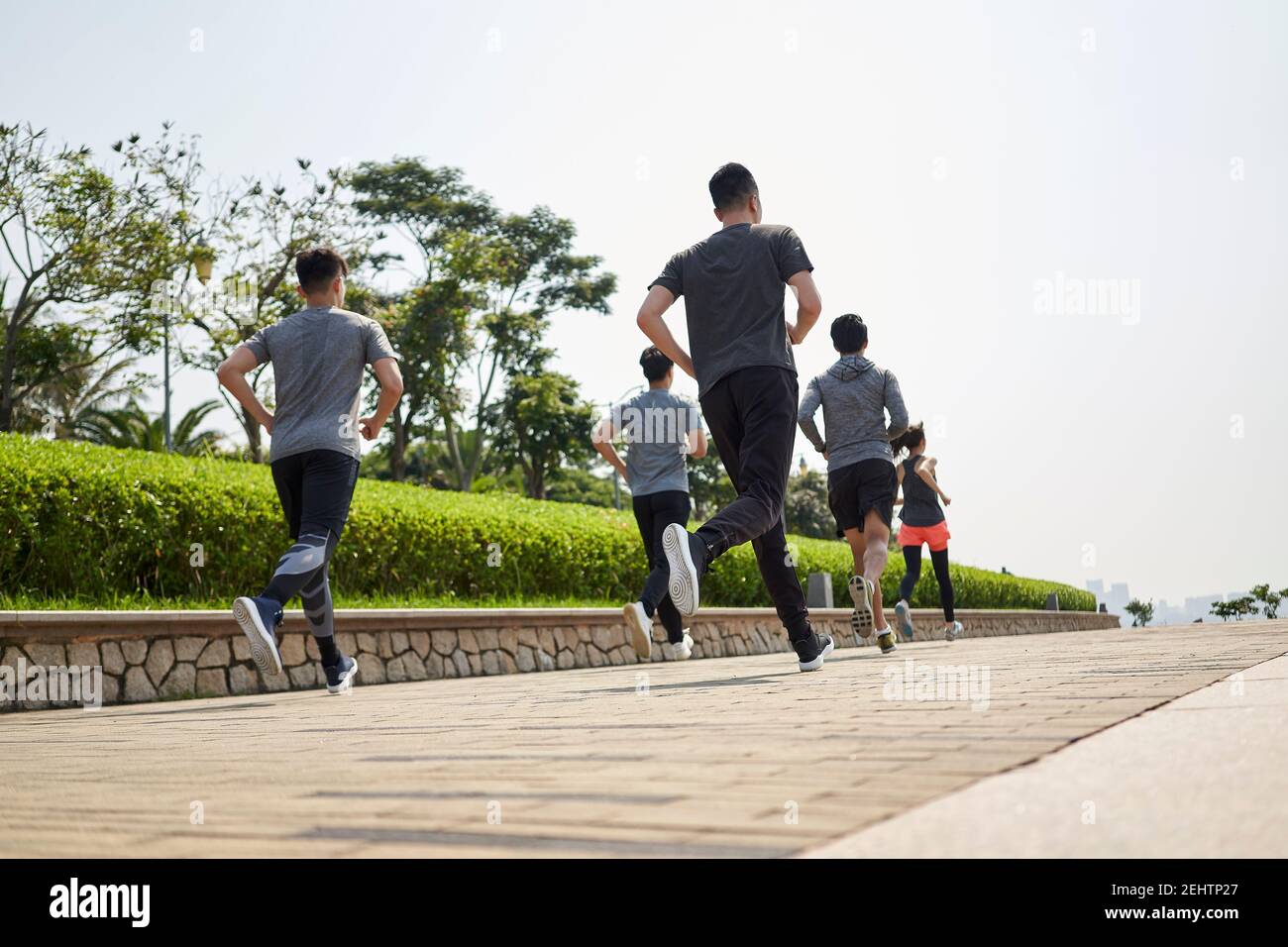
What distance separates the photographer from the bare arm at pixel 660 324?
5727 mm

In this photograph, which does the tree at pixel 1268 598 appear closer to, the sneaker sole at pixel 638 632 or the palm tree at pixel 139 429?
the sneaker sole at pixel 638 632

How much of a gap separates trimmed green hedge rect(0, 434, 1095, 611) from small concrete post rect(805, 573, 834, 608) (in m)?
2.20

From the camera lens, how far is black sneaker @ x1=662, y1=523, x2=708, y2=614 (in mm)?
5094

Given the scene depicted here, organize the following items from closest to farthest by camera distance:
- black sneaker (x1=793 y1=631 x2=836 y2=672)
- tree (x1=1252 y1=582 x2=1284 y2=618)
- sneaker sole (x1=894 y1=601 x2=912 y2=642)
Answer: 1. black sneaker (x1=793 y1=631 x2=836 y2=672)
2. sneaker sole (x1=894 y1=601 x2=912 y2=642)
3. tree (x1=1252 y1=582 x2=1284 y2=618)

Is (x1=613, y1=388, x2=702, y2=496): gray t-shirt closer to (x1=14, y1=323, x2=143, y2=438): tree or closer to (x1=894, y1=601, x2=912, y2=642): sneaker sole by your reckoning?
(x1=894, y1=601, x2=912, y2=642): sneaker sole

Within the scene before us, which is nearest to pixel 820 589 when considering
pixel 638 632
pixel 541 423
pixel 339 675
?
pixel 339 675

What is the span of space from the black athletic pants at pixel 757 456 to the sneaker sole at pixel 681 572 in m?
0.11

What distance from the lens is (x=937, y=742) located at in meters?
2.65

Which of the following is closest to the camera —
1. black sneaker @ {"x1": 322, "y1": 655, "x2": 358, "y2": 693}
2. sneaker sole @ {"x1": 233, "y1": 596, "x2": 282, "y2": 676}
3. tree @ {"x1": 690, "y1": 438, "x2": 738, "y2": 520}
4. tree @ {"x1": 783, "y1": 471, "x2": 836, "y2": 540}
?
sneaker sole @ {"x1": 233, "y1": 596, "x2": 282, "y2": 676}

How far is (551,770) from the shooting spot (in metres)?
2.56

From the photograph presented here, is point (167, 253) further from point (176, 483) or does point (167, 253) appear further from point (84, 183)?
point (176, 483)

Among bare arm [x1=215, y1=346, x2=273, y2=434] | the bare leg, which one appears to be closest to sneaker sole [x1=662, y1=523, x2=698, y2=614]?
bare arm [x1=215, y1=346, x2=273, y2=434]

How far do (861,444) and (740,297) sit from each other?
2847mm
